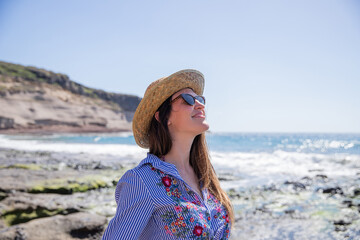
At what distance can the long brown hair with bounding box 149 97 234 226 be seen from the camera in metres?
2.04

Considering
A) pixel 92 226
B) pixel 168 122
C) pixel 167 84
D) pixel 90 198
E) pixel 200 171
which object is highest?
pixel 167 84

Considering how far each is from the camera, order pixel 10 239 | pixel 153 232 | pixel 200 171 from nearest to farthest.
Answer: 1. pixel 153 232
2. pixel 200 171
3. pixel 10 239

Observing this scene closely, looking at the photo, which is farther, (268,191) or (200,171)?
(268,191)

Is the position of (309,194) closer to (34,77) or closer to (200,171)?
(200,171)

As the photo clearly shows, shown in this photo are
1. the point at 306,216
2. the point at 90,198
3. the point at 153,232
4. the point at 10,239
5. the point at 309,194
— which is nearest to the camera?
the point at 153,232

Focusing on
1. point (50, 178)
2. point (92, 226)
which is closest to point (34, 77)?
point (50, 178)

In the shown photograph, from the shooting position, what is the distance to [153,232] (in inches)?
63.7

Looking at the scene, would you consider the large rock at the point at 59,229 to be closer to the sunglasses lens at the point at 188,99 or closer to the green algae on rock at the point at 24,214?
the green algae on rock at the point at 24,214

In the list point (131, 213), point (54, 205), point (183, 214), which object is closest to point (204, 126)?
point (183, 214)

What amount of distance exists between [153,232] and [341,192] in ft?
31.0

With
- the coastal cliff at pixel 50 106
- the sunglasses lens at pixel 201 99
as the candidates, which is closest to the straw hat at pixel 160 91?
the sunglasses lens at pixel 201 99

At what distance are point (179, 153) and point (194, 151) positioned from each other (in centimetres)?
28

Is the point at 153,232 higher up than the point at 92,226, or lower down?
higher up

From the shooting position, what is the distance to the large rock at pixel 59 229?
13.1 feet
